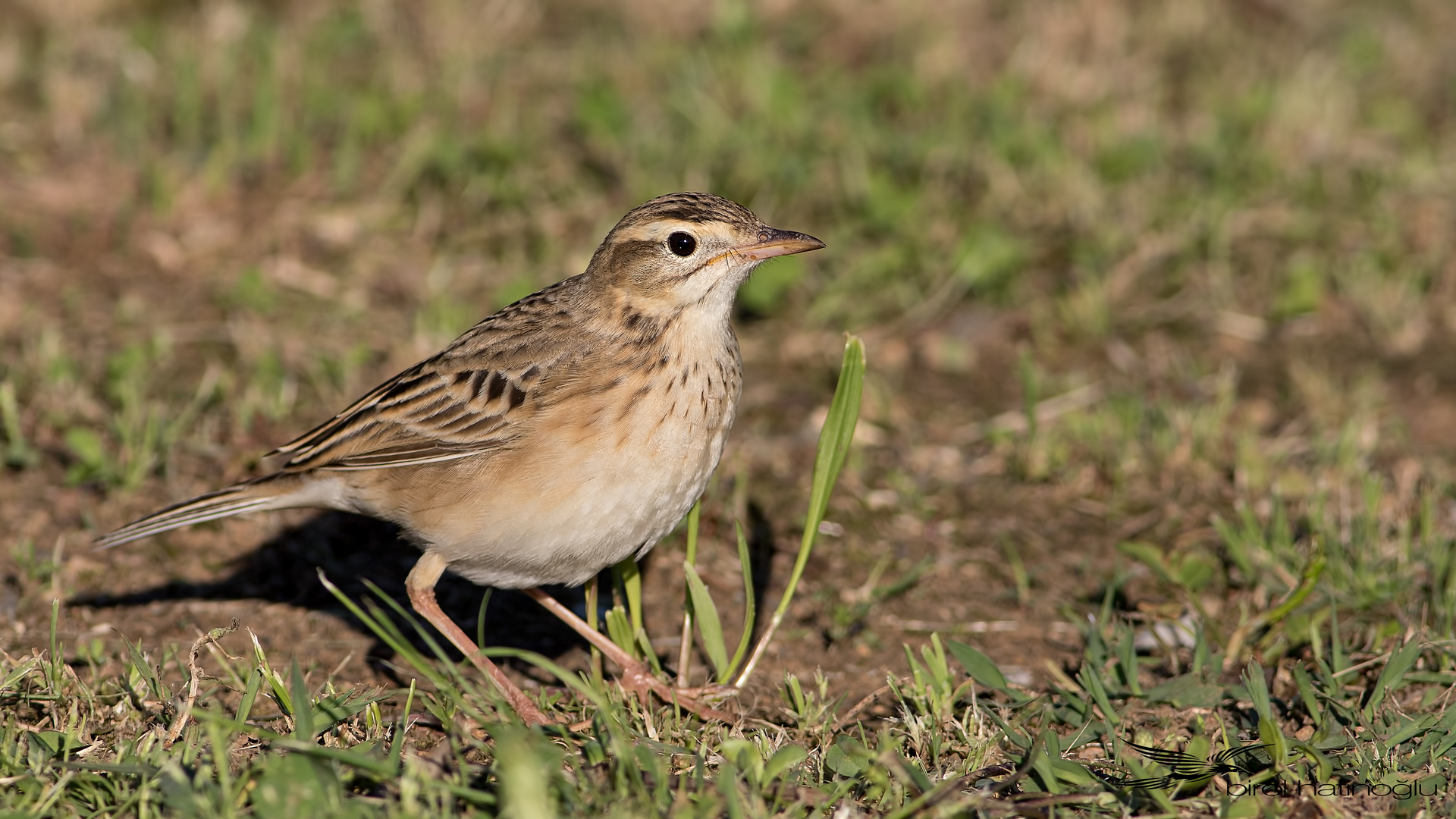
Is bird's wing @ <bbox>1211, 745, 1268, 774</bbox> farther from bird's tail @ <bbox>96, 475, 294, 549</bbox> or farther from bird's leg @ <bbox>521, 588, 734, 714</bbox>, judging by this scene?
bird's tail @ <bbox>96, 475, 294, 549</bbox>

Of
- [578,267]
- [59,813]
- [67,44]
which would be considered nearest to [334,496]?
[59,813]

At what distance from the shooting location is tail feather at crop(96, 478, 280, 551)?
5.75 metres

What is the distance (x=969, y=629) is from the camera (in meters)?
6.29

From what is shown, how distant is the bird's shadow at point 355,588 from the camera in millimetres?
6324

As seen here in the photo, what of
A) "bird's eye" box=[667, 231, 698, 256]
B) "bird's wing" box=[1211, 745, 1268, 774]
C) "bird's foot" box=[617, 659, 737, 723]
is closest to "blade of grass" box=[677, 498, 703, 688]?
"bird's foot" box=[617, 659, 737, 723]

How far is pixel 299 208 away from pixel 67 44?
101 inches

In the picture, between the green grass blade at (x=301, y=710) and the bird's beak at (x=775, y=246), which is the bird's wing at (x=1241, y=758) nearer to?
the bird's beak at (x=775, y=246)

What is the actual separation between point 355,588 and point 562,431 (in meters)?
1.69

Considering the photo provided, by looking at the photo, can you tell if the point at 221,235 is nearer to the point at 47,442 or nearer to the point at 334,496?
the point at 47,442

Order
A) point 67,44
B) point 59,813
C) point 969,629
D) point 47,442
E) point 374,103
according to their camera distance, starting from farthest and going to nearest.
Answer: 1. point 67,44
2. point 374,103
3. point 47,442
4. point 969,629
5. point 59,813

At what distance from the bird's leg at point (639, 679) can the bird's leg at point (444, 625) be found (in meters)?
0.33

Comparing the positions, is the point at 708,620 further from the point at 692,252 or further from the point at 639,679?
the point at 692,252

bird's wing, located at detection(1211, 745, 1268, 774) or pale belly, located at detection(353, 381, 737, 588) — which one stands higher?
pale belly, located at detection(353, 381, 737, 588)

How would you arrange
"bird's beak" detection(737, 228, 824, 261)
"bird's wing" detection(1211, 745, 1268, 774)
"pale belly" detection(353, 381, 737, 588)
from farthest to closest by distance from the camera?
"bird's beak" detection(737, 228, 824, 261) < "pale belly" detection(353, 381, 737, 588) < "bird's wing" detection(1211, 745, 1268, 774)
